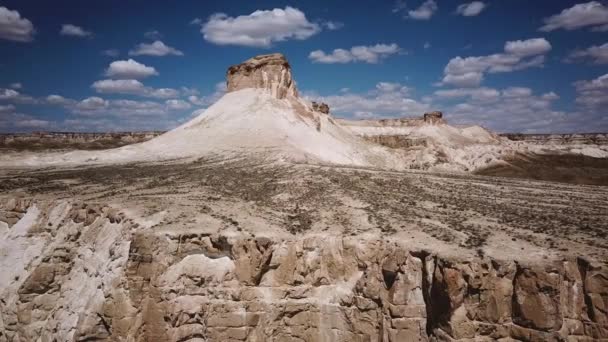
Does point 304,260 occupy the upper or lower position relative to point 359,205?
lower

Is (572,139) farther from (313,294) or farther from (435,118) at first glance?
(313,294)

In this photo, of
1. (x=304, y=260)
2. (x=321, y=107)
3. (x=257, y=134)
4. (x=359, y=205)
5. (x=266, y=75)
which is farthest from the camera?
(x=321, y=107)

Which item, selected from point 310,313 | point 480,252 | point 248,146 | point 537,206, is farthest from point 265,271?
point 248,146

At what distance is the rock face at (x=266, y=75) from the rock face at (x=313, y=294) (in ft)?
99.6

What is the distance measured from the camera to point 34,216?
45.7 feet

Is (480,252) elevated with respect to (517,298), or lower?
elevated

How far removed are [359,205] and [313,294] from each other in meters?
3.99

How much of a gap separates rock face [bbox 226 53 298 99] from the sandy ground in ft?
68.5

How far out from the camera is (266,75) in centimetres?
3969

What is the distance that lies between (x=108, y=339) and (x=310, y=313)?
4.73 meters

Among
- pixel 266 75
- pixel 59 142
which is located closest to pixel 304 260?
pixel 266 75

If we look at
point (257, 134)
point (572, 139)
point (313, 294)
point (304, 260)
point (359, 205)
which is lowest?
point (313, 294)

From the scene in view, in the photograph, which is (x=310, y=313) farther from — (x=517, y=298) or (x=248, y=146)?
(x=248, y=146)

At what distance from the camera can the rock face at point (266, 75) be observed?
129 ft
